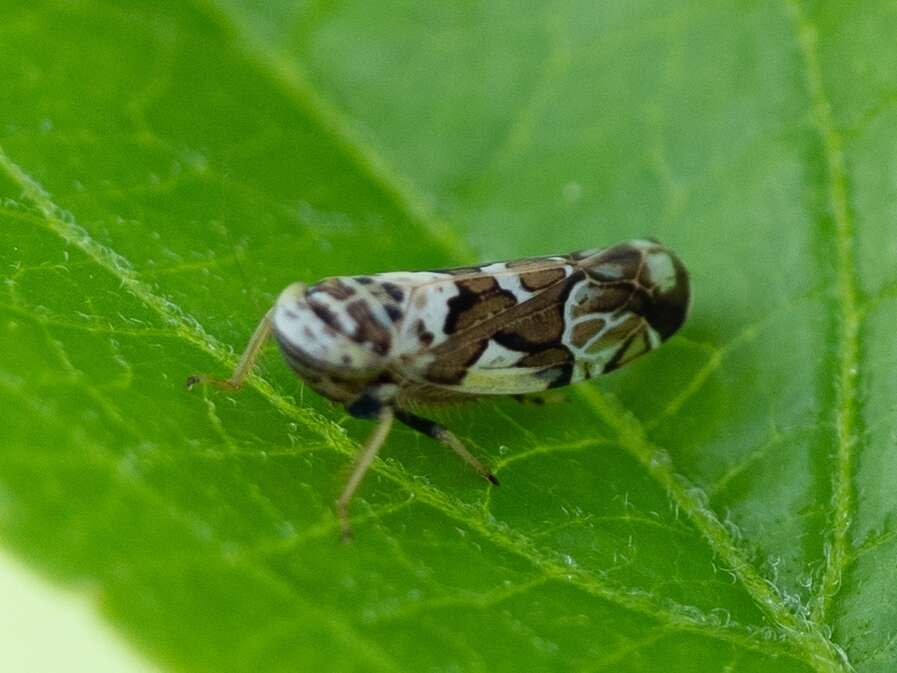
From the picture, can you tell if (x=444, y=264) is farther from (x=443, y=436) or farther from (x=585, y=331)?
(x=443, y=436)

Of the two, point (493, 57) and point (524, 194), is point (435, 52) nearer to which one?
point (493, 57)

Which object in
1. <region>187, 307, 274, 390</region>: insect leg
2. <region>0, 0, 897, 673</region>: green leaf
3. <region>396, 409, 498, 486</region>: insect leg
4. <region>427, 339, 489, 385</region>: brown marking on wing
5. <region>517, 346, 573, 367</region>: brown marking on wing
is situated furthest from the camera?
<region>517, 346, 573, 367</region>: brown marking on wing

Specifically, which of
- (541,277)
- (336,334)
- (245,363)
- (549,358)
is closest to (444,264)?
(541,277)

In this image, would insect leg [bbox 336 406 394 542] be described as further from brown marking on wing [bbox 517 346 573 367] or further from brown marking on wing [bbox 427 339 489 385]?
brown marking on wing [bbox 517 346 573 367]

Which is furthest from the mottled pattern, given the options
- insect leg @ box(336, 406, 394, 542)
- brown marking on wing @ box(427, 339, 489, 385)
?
insect leg @ box(336, 406, 394, 542)

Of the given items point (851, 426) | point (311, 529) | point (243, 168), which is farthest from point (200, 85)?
point (851, 426)

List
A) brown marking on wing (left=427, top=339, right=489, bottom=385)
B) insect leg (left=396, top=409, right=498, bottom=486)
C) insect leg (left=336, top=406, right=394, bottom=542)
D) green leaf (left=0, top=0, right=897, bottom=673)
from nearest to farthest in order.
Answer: green leaf (left=0, top=0, right=897, bottom=673) → insect leg (left=336, top=406, right=394, bottom=542) → insect leg (left=396, top=409, right=498, bottom=486) → brown marking on wing (left=427, top=339, right=489, bottom=385)

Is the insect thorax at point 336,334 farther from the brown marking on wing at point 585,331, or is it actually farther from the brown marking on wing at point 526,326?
the brown marking on wing at point 585,331
